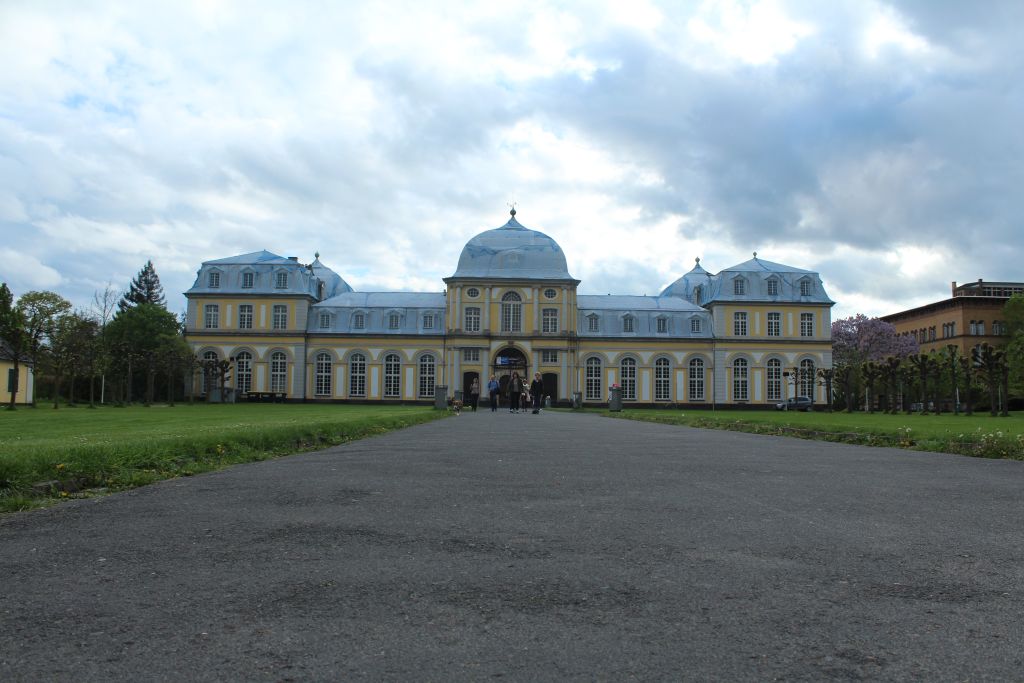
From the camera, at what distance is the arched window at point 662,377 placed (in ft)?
239

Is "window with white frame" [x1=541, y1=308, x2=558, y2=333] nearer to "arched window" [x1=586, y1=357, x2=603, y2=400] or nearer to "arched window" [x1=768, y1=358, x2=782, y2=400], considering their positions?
"arched window" [x1=586, y1=357, x2=603, y2=400]

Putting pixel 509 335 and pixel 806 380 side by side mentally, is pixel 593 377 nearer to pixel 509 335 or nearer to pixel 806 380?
pixel 509 335

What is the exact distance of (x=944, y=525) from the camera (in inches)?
241

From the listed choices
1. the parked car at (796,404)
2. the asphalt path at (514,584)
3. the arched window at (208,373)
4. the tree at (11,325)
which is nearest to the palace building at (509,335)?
the arched window at (208,373)

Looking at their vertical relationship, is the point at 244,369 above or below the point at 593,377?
above

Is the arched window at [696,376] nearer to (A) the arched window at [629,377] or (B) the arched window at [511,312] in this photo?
(A) the arched window at [629,377]

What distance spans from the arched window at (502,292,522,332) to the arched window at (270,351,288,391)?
18071 mm

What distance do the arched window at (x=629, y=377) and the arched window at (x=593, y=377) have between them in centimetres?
186

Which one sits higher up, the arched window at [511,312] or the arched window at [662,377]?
the arched window at [511,312]

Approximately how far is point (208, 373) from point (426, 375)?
1701cm

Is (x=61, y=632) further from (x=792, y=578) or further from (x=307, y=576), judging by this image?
(x=792, y=578)

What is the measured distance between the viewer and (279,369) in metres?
71.1

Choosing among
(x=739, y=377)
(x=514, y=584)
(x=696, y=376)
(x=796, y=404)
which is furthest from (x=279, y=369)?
(x=514, y=584)

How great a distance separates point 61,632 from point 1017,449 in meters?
13.0
